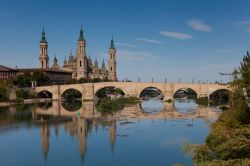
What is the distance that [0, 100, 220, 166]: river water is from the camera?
1616 cm

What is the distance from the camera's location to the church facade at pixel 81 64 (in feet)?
281

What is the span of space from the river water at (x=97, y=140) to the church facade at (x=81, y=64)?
56.5 m

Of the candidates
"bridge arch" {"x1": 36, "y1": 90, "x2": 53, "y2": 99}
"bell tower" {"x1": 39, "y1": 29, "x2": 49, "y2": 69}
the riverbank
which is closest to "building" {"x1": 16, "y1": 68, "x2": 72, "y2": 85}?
"bell tower" {"x1": 39, "y1": 29, "x2": 49, "y2": 69}

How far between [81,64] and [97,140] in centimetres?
6764

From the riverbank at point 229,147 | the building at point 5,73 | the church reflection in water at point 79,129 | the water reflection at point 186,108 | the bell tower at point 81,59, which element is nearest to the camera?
the riverbank at point 229,147

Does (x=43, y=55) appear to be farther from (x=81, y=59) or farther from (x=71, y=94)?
(x=71, y=94)

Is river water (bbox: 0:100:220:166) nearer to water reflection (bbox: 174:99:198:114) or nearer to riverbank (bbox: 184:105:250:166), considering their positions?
riverbank (bbox: 184:105:250:166)

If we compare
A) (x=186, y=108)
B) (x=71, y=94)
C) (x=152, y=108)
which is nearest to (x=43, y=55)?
(x=71, y=94)

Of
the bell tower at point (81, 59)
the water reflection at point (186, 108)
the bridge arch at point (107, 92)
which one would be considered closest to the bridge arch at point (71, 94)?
the bridge arch at point (107, 92)

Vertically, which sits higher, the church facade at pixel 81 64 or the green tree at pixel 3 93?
the church facade at pixel 81 64

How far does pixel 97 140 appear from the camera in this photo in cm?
2081

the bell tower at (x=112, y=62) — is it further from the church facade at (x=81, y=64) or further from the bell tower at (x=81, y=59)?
the bell tower at (x=81, y=59)

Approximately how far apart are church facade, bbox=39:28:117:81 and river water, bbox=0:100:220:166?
56.5 m

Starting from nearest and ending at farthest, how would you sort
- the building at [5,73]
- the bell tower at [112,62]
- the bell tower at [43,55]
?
the building at [5,73] < the bell tower at [43,55] < the bell tower at [112,62]
